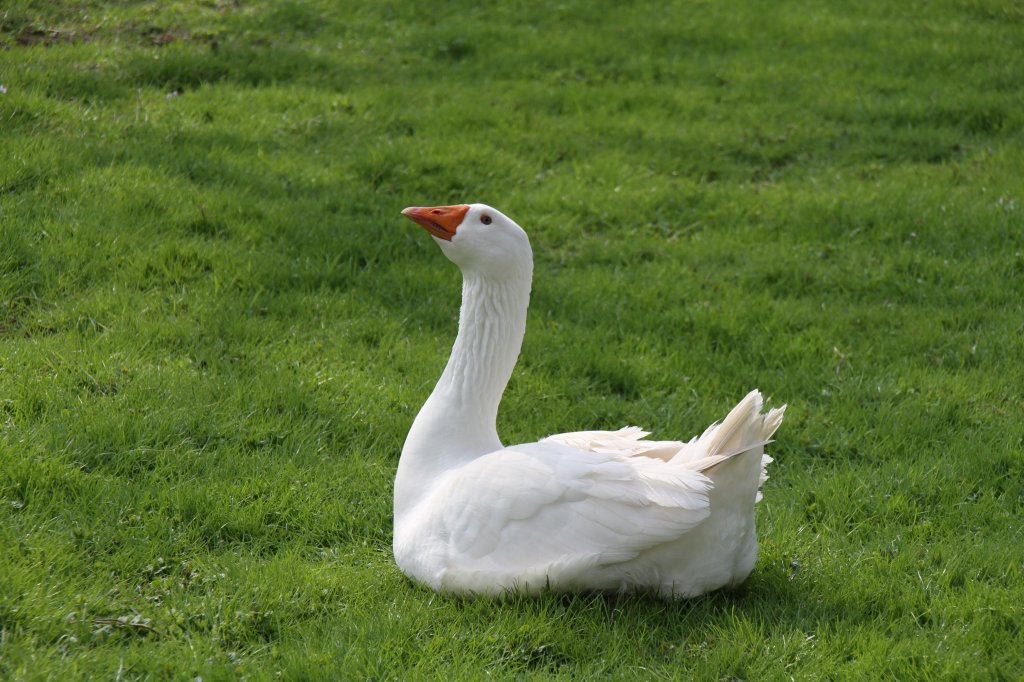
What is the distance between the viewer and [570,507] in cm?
423

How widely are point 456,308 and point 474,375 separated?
2.42 meters

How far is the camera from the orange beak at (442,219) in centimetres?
472

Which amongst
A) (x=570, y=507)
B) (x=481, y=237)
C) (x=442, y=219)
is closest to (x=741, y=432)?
(x=570, y=507)

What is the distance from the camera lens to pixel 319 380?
20.1ft

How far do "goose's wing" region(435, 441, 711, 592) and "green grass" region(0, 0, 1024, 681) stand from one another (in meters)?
0.17

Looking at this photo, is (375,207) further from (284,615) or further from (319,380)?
(284,615)

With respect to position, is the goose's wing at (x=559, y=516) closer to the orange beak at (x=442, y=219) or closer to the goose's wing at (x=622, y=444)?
the goose's wing at (x=622, y=444)

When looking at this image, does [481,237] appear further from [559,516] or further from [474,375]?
[559,516]

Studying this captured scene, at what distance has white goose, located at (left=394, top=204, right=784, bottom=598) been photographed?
13.5 feet

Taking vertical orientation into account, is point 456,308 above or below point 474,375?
below

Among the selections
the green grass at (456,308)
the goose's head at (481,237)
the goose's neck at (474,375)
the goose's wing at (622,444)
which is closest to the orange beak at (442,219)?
the goose's head at (481,237)

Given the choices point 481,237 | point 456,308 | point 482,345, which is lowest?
point 456,308

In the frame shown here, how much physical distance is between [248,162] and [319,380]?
3.20 m

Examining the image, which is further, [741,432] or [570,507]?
[570,507]
